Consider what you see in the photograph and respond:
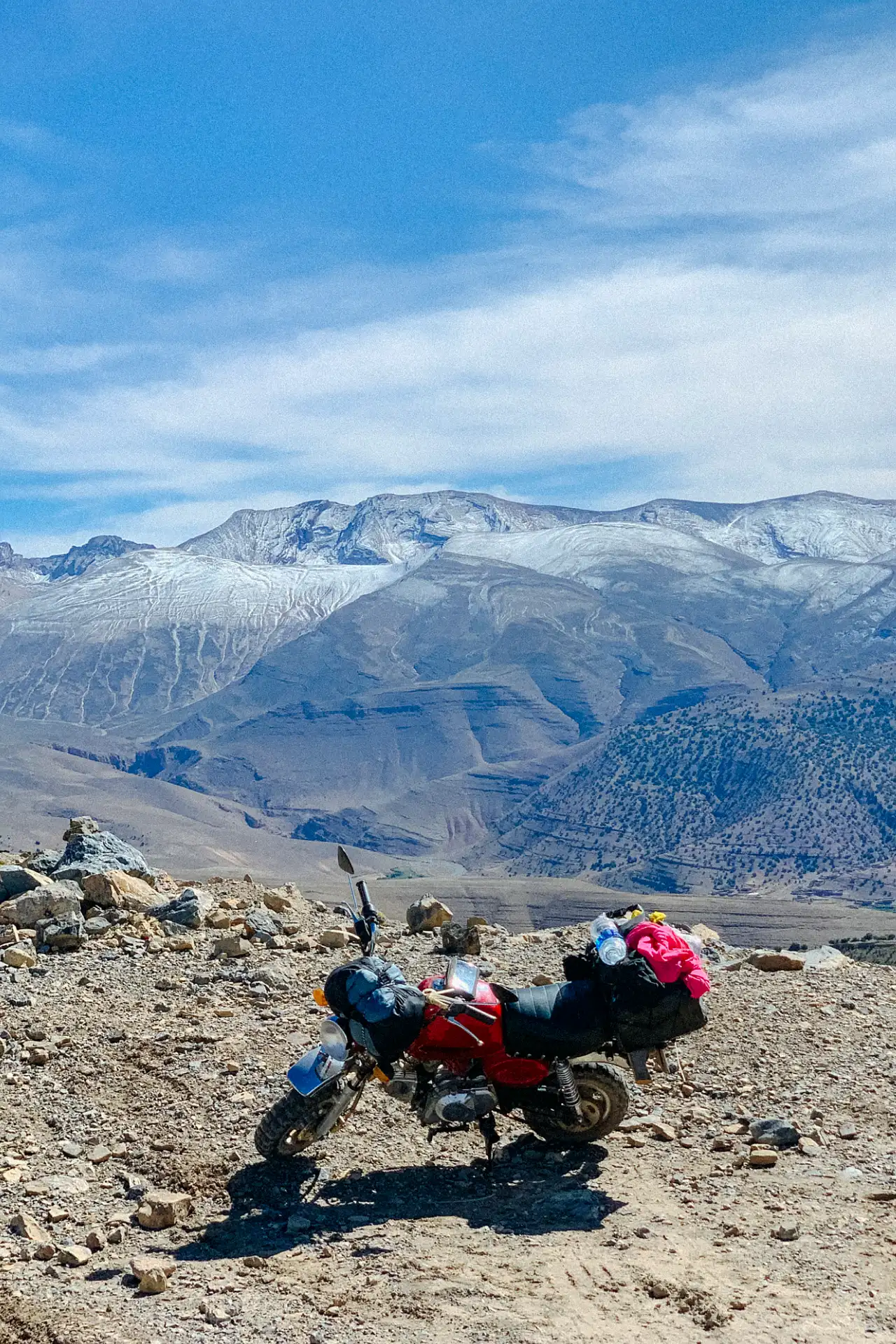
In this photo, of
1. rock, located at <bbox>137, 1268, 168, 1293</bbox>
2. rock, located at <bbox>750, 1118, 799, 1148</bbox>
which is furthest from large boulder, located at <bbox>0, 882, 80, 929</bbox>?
rock, located at <bbox>750, 1118, 799, 1148</bbox>

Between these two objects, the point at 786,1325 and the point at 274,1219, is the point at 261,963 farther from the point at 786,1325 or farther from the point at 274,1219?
the point at 786,1325

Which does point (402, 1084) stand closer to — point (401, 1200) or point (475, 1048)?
point (475, 1048)

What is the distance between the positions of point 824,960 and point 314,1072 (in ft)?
26.6

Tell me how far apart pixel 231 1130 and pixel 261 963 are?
3808 millimetres

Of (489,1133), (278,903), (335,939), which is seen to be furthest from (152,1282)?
(278,903)

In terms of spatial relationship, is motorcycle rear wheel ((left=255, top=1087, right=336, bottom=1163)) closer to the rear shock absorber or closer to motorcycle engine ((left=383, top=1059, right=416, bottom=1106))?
motorcycle engine ((left=383, top=1059, right=416, bottom=1106))

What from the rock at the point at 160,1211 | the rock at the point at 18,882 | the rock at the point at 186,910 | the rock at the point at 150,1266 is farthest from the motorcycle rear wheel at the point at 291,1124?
the rock at the point at 18,882

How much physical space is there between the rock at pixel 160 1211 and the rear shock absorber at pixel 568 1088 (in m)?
2.71

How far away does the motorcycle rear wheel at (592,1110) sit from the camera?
9.36 metres

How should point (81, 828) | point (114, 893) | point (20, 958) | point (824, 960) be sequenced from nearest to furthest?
point (20, 958)
point (824, 960)
point (114, 893)
point (81, 828)

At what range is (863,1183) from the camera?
877 centimetres

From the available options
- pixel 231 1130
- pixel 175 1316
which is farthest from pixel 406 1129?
pixel 175 1316

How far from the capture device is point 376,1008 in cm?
892

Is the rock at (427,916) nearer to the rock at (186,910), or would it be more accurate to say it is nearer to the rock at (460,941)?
the rock at (460,941)
